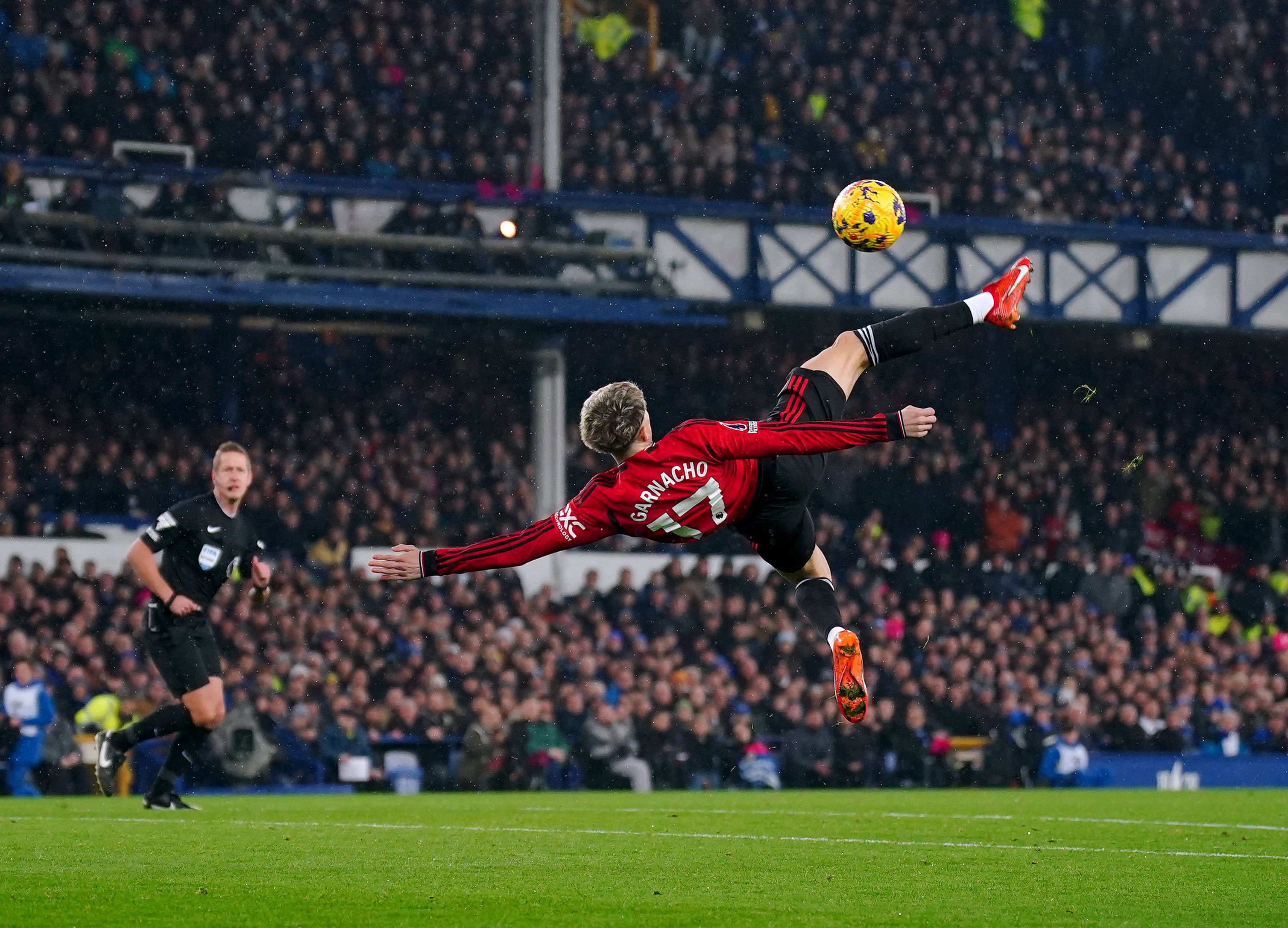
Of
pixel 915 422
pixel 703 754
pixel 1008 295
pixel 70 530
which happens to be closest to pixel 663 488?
pixel 915 422

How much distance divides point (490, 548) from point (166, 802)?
4665mm

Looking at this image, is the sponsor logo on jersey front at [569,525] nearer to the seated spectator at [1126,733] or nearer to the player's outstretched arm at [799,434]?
the player's outstretched arm at [799,434]

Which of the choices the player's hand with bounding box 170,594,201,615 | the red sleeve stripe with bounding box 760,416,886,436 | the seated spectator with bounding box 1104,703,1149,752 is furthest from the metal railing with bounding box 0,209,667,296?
the red sleeve stripe with bounding box 760,416,886,436

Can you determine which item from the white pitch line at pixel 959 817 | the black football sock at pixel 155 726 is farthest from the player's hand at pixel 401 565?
the white pitch line at pixel 959 817

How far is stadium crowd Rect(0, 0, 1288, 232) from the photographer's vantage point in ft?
66.9

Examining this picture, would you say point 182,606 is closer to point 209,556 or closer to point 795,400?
point 209,556

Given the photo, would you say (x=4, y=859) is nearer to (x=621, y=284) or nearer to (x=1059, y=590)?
(x=621, y=284)

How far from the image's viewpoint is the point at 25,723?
1522cm

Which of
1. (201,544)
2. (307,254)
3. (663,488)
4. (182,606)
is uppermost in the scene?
(307,254)

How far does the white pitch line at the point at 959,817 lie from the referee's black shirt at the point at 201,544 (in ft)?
9.16

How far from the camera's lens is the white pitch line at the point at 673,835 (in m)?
8.70

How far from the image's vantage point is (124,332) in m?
21.5

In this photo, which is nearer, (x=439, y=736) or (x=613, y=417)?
(x=613, y=417)

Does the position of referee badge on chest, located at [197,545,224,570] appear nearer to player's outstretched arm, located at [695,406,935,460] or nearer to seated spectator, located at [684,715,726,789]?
player's outstretched arm, located at [695,406,935,460]
